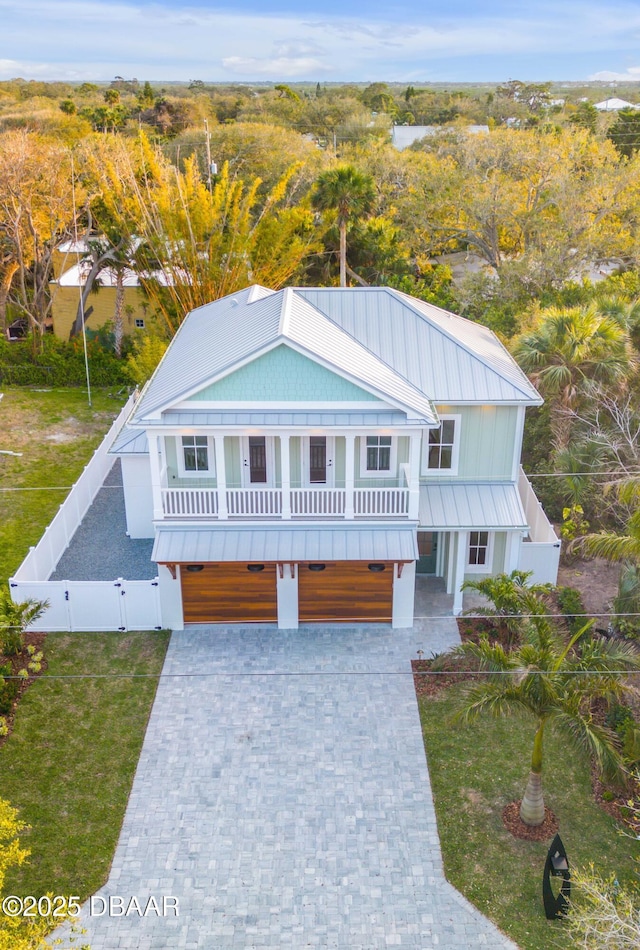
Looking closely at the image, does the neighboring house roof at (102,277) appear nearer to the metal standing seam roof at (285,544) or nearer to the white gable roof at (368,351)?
the white gable roof at (368,351)

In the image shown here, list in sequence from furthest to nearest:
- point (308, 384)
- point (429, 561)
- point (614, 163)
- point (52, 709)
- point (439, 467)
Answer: point (614, 163)
point (429, 561)
point (439, 467)
point (308, 384)
point (52, 709)

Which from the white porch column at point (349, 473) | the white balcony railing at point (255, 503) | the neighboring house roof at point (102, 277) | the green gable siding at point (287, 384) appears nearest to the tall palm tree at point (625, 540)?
the white porch column at point (349, 473)

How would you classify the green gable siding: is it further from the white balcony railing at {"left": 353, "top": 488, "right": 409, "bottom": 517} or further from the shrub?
the shrub

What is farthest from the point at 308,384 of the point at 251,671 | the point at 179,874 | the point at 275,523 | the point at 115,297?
the point at 115,297

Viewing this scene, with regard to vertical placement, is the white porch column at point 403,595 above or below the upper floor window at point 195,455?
below

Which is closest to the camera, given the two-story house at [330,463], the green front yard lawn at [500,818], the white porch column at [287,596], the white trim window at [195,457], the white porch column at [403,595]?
the green front yard lawn at [500,818]

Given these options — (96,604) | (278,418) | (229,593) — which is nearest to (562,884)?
(229,593)

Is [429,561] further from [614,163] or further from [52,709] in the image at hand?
[614,163]
